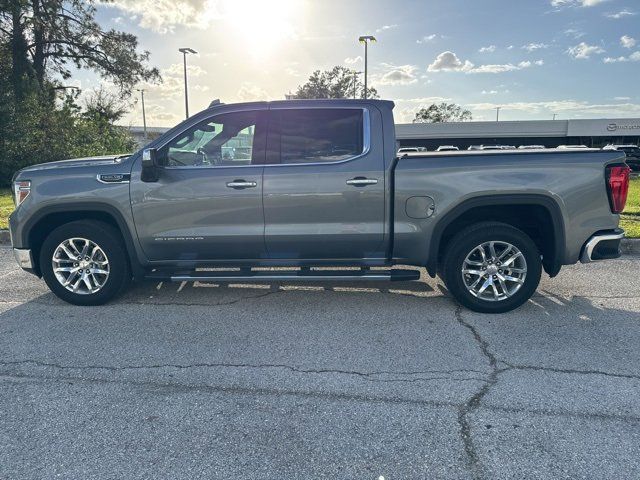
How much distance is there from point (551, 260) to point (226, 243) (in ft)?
10.5

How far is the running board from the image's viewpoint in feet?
14.2

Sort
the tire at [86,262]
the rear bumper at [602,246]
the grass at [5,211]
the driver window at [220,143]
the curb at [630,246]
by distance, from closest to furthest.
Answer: the rear bumper at [602,246] < the driver window at [220,143] < the tire at [86,262] < the curb at [630,246] < the grass at [5,211]

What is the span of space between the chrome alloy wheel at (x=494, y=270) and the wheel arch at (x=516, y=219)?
0.30 meters

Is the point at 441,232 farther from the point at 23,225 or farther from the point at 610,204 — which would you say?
the point at 23,225

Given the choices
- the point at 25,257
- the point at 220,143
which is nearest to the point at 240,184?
the point at 220,143

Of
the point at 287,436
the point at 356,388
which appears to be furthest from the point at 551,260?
the point at 287,436

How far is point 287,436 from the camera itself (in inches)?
101

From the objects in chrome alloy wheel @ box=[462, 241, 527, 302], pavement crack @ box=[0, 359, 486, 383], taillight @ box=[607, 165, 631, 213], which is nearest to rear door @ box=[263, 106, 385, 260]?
chrome alloy wheel @ box=[462, 241, 527, 302]

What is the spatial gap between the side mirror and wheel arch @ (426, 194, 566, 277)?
8.94 feet

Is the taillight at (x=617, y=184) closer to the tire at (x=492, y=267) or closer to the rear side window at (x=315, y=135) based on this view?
the tire at (x=492, y=267)

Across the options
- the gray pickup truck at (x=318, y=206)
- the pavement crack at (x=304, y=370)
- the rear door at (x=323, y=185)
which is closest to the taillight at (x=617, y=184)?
the gray pickup truck at (x=318, y=206)

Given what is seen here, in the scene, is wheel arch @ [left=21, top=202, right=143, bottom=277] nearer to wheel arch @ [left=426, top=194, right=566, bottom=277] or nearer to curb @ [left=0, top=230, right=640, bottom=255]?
wheel arch @ [left=426, top=194, right=566, bottom=277]

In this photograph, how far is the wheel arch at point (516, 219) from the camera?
411cm

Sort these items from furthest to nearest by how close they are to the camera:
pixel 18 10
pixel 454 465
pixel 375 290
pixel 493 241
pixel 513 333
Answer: pixel 18 10, pixel 375 290, pixel 493 241, pixel 513 333, pixel 454 465
